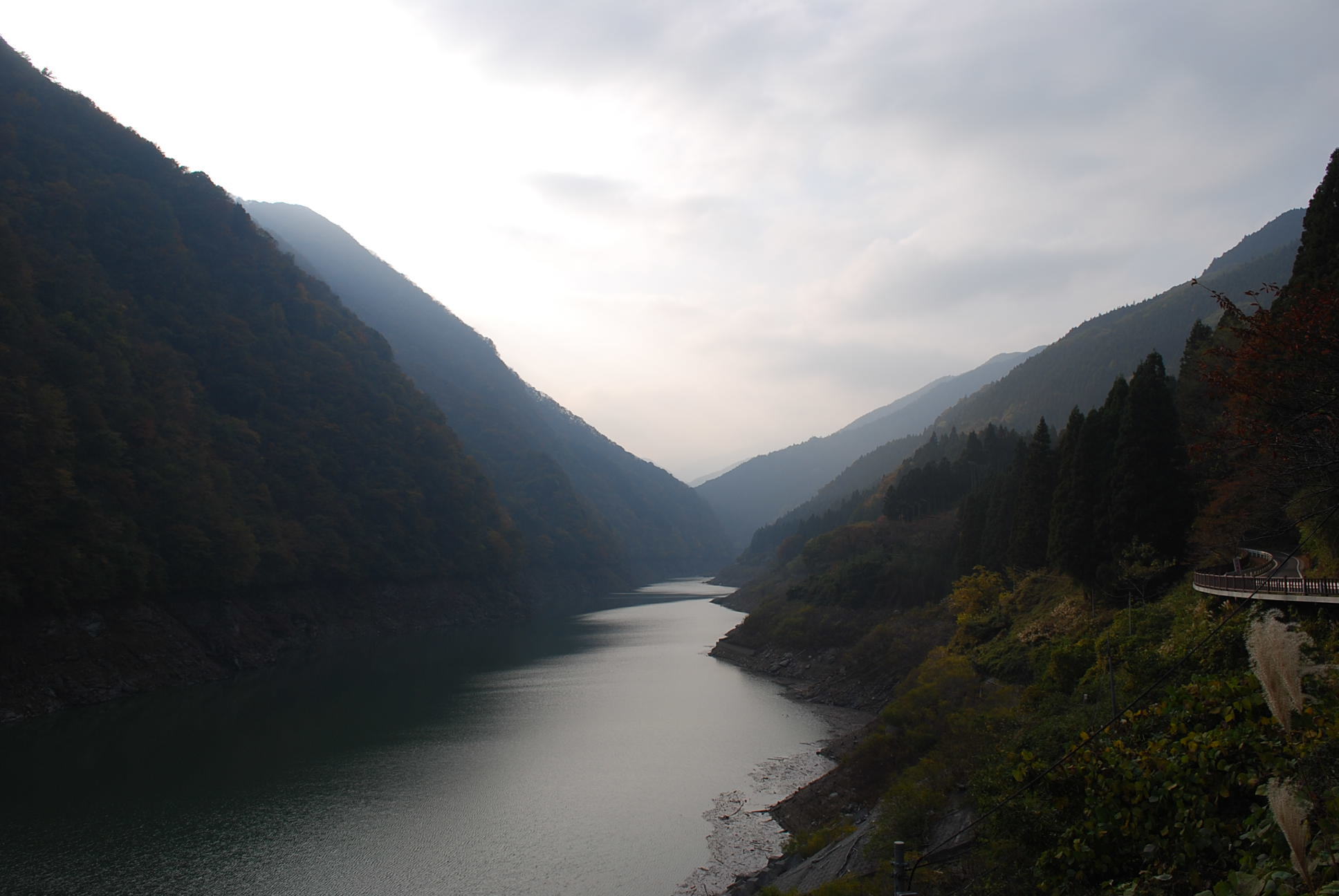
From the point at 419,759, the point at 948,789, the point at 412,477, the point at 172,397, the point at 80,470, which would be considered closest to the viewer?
the point at 948,789

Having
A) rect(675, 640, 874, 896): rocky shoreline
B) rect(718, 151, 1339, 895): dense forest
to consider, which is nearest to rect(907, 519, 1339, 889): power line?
rect(718, 151, 1339, 895): dense forest

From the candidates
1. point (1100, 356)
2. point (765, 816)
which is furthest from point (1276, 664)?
point (1100, 356)

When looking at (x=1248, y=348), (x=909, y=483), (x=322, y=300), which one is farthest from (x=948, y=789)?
(x=322, y=300)

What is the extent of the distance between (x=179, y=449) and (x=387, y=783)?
40.4m

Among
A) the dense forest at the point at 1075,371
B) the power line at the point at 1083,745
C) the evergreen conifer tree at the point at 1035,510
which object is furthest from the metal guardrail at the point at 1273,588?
the dense forest at the point at 1075,371

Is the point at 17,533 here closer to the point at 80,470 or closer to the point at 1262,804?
the point at 80,470

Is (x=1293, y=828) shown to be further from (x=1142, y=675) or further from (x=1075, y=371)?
(x=1075, y=371)

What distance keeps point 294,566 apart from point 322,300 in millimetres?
53199

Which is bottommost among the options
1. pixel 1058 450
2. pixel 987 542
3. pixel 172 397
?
pixel 987 542

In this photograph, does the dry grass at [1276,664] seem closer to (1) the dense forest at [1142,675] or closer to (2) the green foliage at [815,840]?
(1) the dense forest at [1142,675]

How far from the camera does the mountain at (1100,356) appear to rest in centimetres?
15338

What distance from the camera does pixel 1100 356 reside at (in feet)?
548

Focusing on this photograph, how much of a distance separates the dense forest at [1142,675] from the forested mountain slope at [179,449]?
1650 inches

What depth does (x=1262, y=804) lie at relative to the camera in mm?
10578
